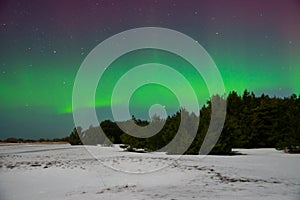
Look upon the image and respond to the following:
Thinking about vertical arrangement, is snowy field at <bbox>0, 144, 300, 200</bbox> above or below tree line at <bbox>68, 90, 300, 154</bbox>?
below

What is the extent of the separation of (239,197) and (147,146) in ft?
28.6

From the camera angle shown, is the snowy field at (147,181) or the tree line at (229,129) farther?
the tree line at (229,129)

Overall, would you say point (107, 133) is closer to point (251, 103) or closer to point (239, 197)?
point (251, 103)

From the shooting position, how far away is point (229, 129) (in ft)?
38.7

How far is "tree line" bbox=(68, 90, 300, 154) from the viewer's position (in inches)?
457

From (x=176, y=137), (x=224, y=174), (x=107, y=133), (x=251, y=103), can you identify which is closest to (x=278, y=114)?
(x=251, y=103)

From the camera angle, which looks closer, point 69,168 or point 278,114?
point 69,168

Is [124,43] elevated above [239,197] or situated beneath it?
elevated above

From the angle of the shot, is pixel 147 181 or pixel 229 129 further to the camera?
pixel 229 129

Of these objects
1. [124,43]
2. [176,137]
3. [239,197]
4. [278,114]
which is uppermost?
[124,43]

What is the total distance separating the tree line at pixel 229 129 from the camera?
11.6 m

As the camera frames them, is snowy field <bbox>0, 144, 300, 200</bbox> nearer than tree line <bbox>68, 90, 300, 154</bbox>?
Yes

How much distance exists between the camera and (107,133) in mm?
15766

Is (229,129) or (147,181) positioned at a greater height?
(229,129)
